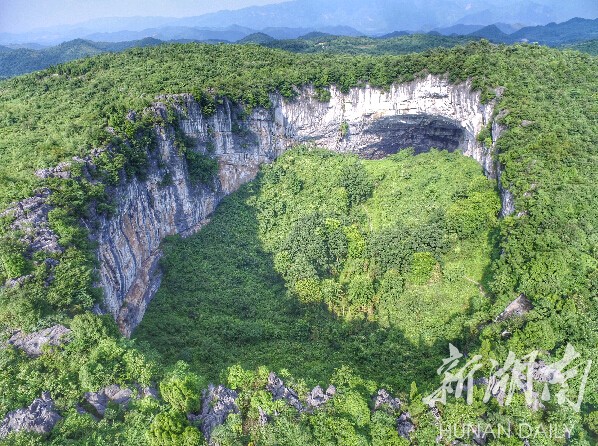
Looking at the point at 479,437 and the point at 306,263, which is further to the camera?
the point at 306,263

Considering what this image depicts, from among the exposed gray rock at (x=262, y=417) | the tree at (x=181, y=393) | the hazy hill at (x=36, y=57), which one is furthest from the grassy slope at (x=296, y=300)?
the hazy hill at (x=36, y=57)

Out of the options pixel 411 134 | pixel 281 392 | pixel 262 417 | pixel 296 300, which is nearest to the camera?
pixel 262 417

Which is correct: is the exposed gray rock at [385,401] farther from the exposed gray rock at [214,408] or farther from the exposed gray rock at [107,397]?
the exposed gray rock at [107,397]

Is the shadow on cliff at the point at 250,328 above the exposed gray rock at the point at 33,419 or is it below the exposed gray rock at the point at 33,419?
below

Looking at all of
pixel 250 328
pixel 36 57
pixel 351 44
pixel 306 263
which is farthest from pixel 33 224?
pixel 36 57

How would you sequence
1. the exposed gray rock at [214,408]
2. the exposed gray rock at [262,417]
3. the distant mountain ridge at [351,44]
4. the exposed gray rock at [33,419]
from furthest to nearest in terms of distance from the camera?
the distant mountain ridge at [351,44], the exposed gray rock at [262,417], the exposed gray rock at [214,408], the exposed gray rock at [33,419]

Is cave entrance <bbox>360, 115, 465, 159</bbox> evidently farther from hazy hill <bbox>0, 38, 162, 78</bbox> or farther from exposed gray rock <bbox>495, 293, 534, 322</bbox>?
hazy hill <bbox>0, 38, 162, 78</bbox>

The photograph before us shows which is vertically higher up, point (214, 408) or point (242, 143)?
point (242, 143)

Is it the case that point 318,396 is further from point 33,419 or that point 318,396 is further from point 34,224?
point 34,224
